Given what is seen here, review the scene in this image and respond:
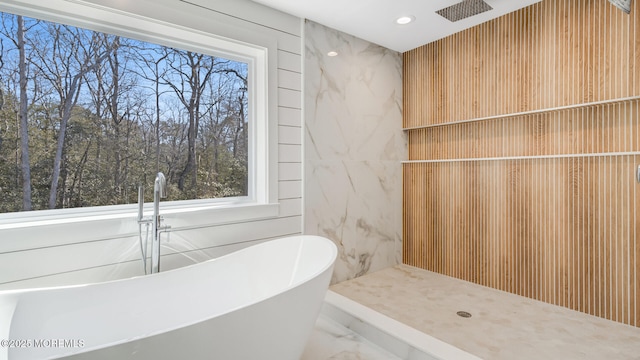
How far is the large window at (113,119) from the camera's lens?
5.66 ft

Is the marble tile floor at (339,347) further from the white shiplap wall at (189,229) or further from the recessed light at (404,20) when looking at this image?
the recessed light at (404,20)

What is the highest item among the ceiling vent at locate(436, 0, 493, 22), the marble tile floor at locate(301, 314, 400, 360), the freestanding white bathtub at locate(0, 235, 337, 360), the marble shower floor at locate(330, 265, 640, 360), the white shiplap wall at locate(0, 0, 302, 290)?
the ceiling vent at locate(436, 0, 493, 22)

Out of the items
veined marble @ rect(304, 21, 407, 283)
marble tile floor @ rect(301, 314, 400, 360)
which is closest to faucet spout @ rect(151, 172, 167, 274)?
marble tile floor @ rect(301, 314, 400, 360)

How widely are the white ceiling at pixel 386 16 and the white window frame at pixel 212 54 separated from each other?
422 mm

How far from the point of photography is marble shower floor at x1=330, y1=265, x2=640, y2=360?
1812mm

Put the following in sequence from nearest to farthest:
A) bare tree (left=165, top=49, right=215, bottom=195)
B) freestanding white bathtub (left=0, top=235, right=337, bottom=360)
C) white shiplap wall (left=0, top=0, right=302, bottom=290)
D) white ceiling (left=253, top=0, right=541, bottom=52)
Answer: freestanding white bathtub (left=0, top=235, right=337, bottom=360), white shiplap wall (left=0, top=0, right=302, bottom=290), bare tree (left=165, top=49, right=215, bottom=195), white ceiling (left=253, top=0, right=541, bottom=52)

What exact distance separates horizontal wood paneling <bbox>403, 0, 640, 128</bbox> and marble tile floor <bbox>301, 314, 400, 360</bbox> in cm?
207

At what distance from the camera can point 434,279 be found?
2.97m

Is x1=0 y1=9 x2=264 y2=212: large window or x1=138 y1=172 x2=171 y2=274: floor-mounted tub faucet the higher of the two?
x1=0 y1=9 x2=264 y2=212: large window

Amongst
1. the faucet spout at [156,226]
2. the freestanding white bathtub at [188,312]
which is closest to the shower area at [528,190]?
the freestanding white bathtub at [188,312]

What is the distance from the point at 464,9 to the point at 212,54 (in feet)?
6.32

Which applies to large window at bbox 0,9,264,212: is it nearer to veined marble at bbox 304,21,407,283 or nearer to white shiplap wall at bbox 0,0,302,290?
white shiplap wall at bbox 0,0,302,290

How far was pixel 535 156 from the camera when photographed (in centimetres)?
247

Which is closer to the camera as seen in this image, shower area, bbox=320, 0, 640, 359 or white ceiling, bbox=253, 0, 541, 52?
shower area, bbox=320, 0, 640, 359
